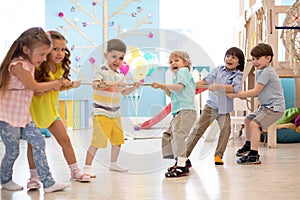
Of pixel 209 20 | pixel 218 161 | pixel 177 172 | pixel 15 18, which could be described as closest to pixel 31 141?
pixel 177 172

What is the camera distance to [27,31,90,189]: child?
1813 mm

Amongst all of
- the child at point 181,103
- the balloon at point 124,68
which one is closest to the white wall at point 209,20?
the child at point 181,103

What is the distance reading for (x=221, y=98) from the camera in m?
2.44

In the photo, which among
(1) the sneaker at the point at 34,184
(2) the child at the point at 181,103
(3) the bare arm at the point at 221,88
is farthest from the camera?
(3) the bare arm at the point at 221,88

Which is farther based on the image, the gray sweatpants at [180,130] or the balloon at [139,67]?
the gray sweatpants at [180,130]

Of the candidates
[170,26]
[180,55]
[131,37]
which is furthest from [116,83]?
[170,26]

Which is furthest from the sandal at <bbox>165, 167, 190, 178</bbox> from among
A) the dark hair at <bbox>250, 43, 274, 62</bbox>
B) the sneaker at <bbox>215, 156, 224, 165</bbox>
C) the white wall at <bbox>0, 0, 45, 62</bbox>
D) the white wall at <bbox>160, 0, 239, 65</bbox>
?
the white wall at <bbox>160, 0, 239, 65</bbox>

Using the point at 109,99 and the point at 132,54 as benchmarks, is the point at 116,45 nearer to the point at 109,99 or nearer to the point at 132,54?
the point at 132,54

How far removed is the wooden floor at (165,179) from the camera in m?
1.68

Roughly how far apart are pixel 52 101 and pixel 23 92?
0.19 metres

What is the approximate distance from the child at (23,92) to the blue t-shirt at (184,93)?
2.14ft

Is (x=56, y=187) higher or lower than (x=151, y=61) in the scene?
lower

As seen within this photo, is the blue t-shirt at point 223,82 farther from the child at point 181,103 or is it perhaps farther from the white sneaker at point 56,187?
the white sneaker at point 56,187

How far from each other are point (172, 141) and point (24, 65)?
83 cm
